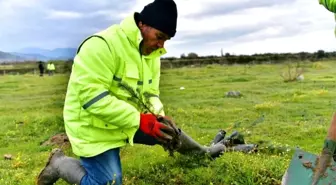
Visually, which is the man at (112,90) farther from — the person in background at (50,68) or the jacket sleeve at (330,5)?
the person in background at (50,68)

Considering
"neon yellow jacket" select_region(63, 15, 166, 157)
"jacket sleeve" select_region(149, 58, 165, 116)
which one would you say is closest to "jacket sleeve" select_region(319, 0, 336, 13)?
"neon yellow jacket" select_region(63, 15, 166, 157)

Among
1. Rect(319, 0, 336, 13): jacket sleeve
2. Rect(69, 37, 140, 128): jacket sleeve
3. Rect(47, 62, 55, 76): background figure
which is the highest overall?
Rect(319, 0, 336, 13): jacket sleeve

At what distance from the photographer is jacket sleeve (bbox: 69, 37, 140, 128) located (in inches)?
199

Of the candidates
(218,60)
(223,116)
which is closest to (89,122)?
(223,116)

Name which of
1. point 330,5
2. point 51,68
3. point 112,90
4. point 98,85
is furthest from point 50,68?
point 330,5

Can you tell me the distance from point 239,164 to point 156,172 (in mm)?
1066

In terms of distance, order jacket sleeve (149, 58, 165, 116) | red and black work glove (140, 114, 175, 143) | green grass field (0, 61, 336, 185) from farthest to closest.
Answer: green grass field (0, 61, 336, 185) < jacket sleeve (149, 58, 165, 116) < red and black work glove (140, 114, 175, 143)

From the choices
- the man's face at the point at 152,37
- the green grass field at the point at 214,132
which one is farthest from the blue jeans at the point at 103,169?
the man's face at the point at 152,37

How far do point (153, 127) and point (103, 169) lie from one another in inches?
30.0

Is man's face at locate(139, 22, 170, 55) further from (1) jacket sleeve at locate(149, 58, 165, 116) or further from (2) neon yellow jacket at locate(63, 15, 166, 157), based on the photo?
(1) jacket sleeve at locate(149, 58, 165, 116)

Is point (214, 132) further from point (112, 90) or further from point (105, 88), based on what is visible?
point (105, 88)

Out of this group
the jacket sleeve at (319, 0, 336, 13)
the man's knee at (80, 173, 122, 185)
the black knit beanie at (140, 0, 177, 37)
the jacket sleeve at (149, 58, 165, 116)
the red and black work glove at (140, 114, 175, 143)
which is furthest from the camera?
the jacket sleeve at (149, 58, 165, 116)

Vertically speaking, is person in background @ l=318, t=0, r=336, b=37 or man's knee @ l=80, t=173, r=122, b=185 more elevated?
person in background @ l=318, t=0, r=336, b=37

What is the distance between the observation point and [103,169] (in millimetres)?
5422
